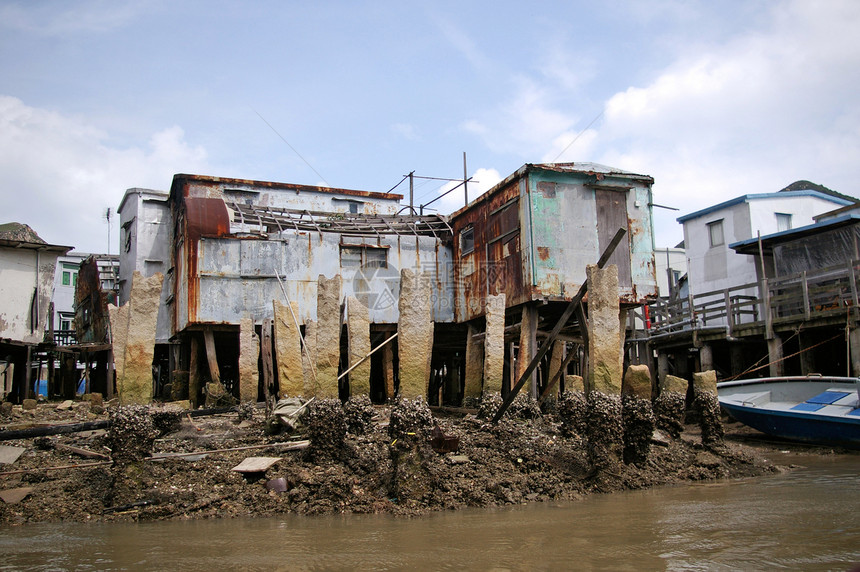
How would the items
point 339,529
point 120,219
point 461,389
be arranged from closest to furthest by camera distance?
point 339,529
point 461,389
point 120,219

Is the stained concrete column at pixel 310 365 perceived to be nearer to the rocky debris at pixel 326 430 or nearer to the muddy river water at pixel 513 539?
the rocky debris at pixel 326 430

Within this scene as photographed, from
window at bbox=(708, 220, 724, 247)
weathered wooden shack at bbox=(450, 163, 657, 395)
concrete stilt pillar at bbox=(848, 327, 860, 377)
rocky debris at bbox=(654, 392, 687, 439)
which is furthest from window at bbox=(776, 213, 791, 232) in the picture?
rocky debris at bbox=(654, 392, 687, 439)

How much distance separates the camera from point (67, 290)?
1759 inches

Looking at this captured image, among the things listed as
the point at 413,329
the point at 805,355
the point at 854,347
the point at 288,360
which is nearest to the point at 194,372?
the point at 288,360

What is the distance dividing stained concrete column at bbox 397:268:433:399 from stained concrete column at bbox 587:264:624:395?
278 cm

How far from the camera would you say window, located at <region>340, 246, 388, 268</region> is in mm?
21469

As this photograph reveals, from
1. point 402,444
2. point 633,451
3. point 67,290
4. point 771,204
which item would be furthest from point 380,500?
point 67,290

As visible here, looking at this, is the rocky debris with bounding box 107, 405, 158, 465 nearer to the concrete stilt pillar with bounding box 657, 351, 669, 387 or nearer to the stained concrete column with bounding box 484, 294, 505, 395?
the stained concrete column with bounding box 484, 294, 505, 395

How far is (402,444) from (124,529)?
12.8 feet

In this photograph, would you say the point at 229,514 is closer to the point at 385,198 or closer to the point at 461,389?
the point at 461,389

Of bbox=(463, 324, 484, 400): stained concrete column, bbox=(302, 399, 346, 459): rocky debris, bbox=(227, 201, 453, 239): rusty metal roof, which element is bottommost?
bbox=(302, 399, 346, 459): rocky debris

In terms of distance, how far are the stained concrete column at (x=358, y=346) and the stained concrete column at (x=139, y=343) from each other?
3351 mm

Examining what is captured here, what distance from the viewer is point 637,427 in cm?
1198

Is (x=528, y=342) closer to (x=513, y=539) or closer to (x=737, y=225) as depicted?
(x=513, y=539)
